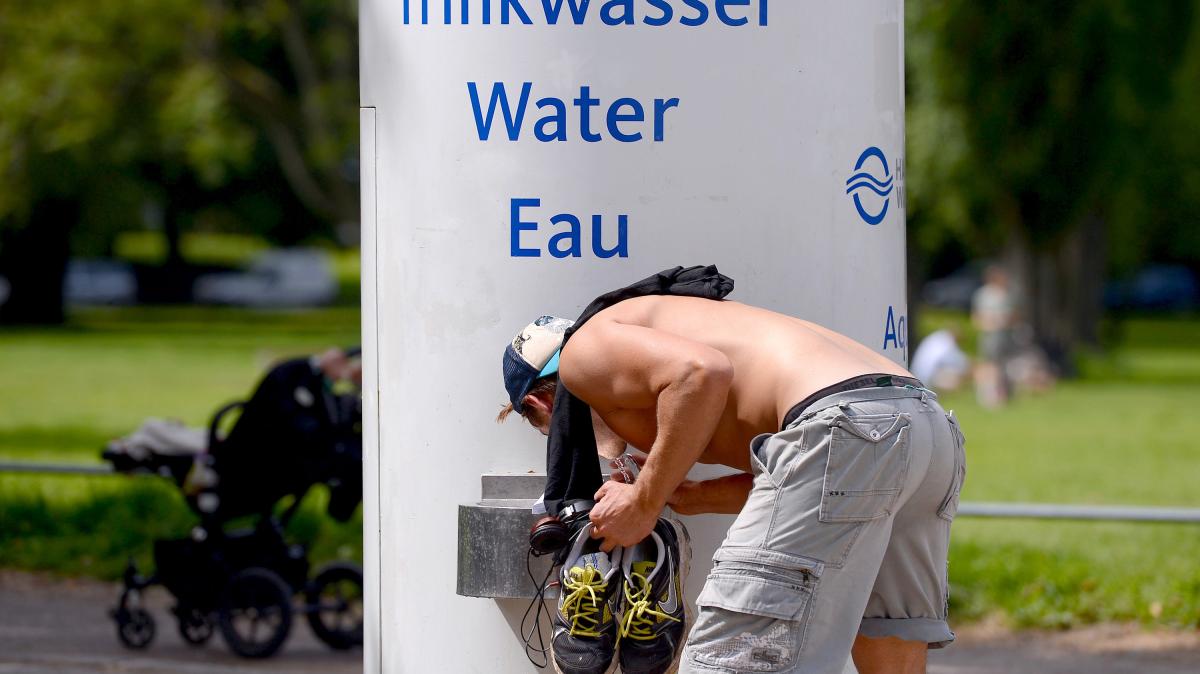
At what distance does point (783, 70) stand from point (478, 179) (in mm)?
918

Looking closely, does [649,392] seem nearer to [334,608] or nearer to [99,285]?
[334,608]

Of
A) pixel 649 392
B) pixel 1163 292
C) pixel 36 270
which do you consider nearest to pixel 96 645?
pixel 649 392

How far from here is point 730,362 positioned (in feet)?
13.2

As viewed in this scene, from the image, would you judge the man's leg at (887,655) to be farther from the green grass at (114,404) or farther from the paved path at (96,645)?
the green grass at (114,404)

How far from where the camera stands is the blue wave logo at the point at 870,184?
193 inches

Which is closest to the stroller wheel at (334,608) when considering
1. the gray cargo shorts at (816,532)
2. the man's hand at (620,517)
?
the man's hand at (620,517)

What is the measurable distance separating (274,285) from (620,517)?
56.6m

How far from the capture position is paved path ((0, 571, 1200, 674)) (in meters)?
7.38

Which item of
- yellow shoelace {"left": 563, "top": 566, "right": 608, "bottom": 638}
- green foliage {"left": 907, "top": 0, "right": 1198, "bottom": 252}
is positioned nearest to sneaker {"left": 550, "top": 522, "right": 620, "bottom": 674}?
yellow shoelace {"left": 563, "top": 566, "right": 608, "bottom": 638}

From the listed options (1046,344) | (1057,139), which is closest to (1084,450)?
(1057,139)

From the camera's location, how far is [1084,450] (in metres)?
16.5

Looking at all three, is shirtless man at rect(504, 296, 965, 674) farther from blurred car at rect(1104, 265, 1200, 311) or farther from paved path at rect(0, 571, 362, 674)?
blurred car at rect(1104, 265, 1200, 311)

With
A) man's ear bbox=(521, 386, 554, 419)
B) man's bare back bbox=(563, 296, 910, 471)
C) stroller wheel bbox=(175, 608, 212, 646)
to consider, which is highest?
man's bare back bbox=(563, 296, 910, 471)

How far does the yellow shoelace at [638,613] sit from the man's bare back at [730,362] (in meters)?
0.36
